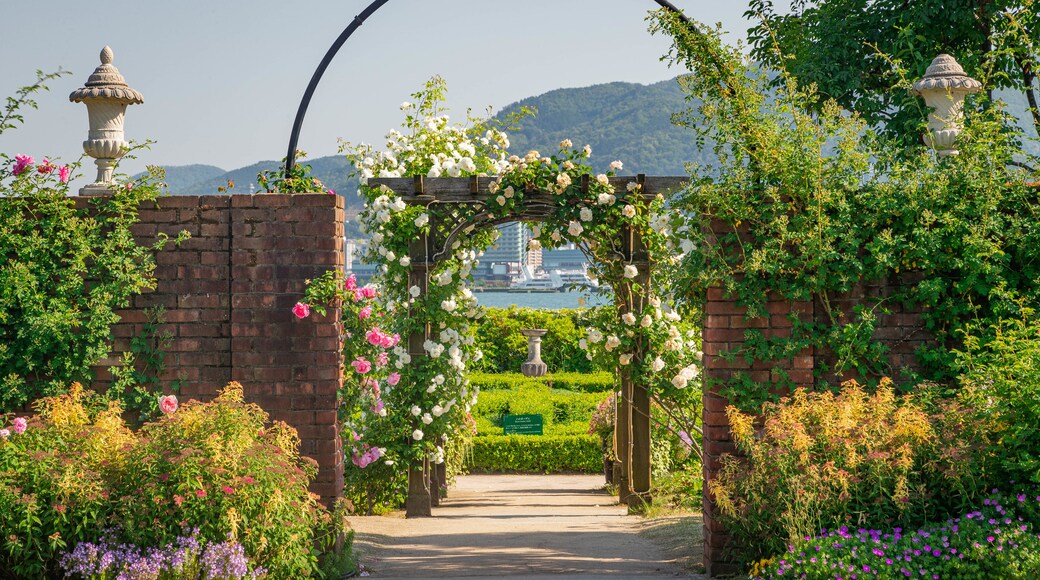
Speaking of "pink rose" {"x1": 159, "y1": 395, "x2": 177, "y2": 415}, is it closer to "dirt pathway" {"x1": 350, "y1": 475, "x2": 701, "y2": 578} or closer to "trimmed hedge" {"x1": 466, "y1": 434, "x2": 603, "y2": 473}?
"dirt pathway" {"x1": 350, "y1": 475, "x2": 701, "y2": 578}

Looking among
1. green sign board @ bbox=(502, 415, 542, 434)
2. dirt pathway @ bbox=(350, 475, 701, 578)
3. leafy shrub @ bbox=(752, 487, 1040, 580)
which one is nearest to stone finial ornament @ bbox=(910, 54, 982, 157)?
leafy shrub @ bbox=(752, 487, 1040, 580)

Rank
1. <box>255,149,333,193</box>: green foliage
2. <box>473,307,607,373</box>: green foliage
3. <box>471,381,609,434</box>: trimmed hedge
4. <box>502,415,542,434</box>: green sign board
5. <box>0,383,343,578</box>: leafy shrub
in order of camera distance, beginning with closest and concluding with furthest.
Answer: <box>0,383,343,578</box>: leafy shrub
<box>255,149,333,193</box>: green foliage
<box>502,415,542,434</box>: green sign board
<box>471,381,609,434</box>: trimmed hedge
<box>473,307,607,373</box>: green foliage

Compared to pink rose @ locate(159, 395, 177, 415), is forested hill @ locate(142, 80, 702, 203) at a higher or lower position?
higher

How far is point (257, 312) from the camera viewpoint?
5.70 meters

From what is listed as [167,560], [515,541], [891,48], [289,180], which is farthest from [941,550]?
[891,48]

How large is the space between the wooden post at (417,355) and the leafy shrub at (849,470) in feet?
11.9

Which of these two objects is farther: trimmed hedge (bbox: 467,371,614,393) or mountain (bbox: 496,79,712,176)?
mountain (bbox: 496,79,712,176)

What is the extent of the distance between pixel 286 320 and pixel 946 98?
4.31 meters

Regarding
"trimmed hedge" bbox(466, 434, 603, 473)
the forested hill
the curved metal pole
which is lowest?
"trimmed hedge" bbox(466, 434, 603, 473)

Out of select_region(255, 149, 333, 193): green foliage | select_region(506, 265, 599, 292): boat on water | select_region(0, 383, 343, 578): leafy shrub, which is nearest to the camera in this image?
select_region(0, 383, 343, 578): leafy shrub

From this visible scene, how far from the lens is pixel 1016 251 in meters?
5.53

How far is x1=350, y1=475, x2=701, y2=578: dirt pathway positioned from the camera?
19.4ft

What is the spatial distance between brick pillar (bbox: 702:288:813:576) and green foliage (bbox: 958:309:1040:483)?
888 millimetres

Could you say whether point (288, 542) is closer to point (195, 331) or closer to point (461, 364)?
point (195, 331)
